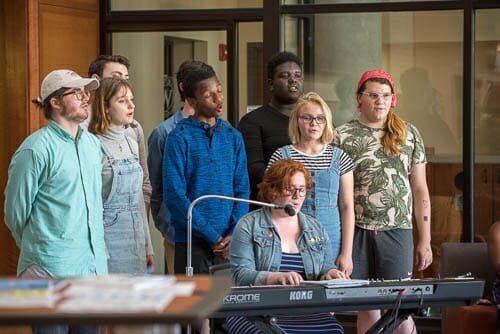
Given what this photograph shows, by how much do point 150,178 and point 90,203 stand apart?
61.8 inches

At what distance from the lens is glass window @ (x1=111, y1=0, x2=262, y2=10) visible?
9000 millimetres

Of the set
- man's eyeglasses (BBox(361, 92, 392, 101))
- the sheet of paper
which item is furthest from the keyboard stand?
the sheet of paper

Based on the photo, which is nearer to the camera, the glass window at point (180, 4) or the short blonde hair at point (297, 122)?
the short blonde hair at point (297, 122)

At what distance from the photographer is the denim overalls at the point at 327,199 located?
659 cm

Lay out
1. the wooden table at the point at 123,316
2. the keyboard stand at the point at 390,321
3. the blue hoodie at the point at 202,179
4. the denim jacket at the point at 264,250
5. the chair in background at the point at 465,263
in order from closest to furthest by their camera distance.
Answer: the wooden table at the point at 123,316, the keyboard stand at the point at 390,321, the denim jacket at the point at 264,250, the blue hoodie at the point at 202,179, the chair in background at the point at 465,263

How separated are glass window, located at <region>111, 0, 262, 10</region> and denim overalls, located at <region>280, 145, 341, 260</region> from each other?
2.59 metres

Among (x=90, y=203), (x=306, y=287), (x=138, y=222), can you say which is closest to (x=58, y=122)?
(x=90, y=203)

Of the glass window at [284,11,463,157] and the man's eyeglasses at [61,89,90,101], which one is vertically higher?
the glass window at [284,11,463,157]

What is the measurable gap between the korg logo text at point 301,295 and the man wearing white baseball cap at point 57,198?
0.99 m

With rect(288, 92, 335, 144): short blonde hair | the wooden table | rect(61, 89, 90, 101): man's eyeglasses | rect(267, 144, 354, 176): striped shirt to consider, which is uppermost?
rect(61, 89, 90, 101): man's eyeglasses

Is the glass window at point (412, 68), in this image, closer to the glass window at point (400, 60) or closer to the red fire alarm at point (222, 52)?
the glass window at point (400, 60)

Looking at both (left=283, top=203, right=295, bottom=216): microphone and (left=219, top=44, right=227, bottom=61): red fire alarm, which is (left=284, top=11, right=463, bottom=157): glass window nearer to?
(left=219, top=44, right=227, bottom=61): red fire alarm

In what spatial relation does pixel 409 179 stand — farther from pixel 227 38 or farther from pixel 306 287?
pixel 227 38

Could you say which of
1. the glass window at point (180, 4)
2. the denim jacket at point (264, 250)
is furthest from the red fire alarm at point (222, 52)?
the denim jacket at point (264, 250)
